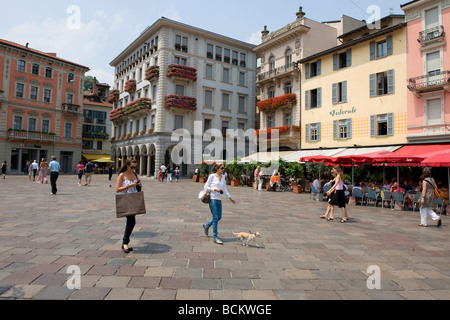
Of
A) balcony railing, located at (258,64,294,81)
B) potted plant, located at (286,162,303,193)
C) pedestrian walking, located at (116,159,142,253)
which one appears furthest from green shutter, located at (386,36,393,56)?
pedestrian walking, located at (116,159,142,253)

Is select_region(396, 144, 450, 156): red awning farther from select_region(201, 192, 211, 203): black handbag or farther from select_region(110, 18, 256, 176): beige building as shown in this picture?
select_region(110, 18, 256, 176): beige building

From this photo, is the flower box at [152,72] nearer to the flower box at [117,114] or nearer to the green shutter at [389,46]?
the flower box at [117,114]

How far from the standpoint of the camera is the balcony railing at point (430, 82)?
18.1 metres

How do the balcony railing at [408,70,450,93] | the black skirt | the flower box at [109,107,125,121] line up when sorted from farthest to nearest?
the flower box at [109,107,125,121], the balcony railing at [408,70,450,93], the black skirt

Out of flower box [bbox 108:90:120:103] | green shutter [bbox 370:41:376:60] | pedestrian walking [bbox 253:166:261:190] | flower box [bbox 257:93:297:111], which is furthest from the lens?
flower box [bbox 108:90:120:103]

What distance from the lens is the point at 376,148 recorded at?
2128cm

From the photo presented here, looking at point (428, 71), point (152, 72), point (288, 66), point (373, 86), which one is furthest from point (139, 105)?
point (428, 71)

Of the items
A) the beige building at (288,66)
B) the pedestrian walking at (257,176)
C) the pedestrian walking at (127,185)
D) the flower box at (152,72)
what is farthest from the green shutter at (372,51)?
the flower box at (152,72)

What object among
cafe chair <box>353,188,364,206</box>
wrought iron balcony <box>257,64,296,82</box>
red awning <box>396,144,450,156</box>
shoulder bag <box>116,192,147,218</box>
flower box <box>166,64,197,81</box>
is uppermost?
flower box <box>166,64,197,81</box>

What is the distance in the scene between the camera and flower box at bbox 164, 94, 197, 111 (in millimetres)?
34188

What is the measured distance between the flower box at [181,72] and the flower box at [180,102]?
2448mm

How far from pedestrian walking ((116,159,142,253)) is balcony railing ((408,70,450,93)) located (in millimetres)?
20517
